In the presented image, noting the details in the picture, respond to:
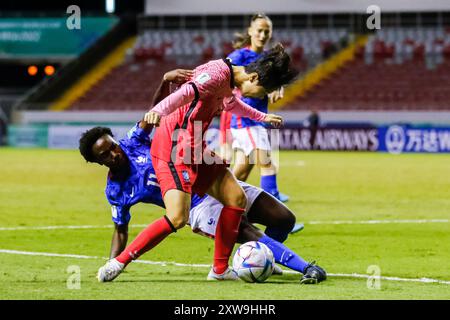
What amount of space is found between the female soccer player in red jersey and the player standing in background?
4582mm

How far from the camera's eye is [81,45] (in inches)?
1890

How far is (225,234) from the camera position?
328 inches

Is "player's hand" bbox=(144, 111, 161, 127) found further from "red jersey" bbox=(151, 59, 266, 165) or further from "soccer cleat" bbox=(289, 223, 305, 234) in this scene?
"soccer cleat" bbox=(289, 223, 305, 234)

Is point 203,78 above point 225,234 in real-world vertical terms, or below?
above

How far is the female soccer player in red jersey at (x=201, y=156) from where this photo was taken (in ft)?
26.0

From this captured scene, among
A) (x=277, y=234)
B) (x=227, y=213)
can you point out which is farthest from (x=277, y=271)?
(x=227, y=213)

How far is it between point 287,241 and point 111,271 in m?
3.61

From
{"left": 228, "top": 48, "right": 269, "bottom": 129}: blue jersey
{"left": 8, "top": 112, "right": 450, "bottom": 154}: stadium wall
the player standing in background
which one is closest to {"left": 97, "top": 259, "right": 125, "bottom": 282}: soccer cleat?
{"left": 228, "top": 48, "right": 269, "bottom": 129}: blue jersey

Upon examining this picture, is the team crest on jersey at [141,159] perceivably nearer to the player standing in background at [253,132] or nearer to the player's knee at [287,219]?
the player's knee at [287,219]

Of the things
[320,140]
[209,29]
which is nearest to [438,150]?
[320,140]

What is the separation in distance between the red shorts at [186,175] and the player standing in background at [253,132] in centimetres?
465

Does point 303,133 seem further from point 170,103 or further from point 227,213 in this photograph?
point 170,103

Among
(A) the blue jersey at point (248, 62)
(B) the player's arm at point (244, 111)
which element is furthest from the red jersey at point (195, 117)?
(A) the blue jersey at point (248, 62)

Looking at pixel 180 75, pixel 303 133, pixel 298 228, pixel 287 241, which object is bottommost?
pixel 303 133
